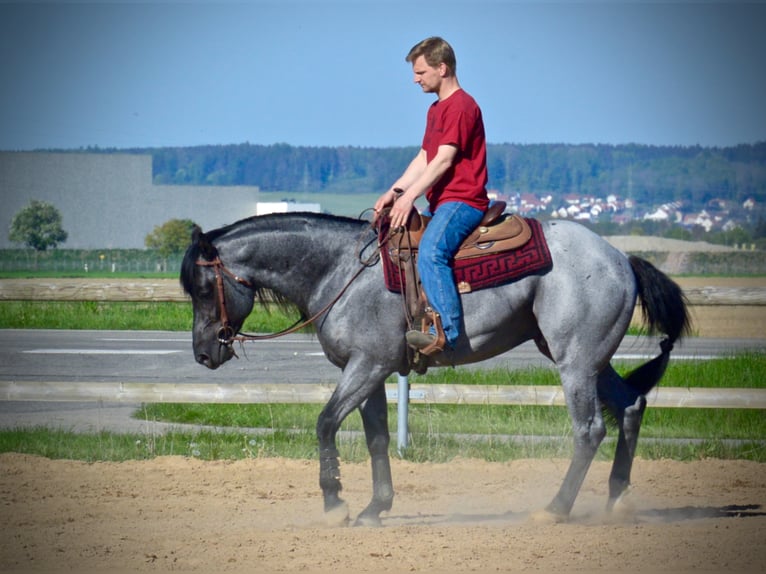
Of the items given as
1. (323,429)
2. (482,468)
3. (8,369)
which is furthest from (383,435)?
(8,369)

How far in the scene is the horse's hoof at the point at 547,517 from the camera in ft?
22.4

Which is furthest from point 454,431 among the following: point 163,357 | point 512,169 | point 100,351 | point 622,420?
point 512,169

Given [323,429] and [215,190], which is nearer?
[323,429]

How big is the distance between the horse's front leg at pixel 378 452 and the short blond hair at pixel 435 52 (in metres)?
2.10

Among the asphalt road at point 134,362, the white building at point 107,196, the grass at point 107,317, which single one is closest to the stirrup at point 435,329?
the asphalt road at point 134,362

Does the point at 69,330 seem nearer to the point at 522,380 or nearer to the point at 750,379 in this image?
the point at 522,380

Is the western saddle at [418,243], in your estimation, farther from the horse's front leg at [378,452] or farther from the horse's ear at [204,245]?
the horse's ear at [204,245]

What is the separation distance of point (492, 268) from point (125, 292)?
21.9 feet

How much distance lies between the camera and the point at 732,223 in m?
108

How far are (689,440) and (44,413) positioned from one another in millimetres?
6646

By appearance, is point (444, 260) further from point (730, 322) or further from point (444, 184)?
point (730, 322)

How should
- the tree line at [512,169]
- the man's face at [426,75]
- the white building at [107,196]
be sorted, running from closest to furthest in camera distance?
the man's face at [426,75] → the white building at [107,196] → the tree line at [512,169]

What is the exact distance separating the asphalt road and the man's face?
5301 mm

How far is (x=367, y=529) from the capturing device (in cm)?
668
